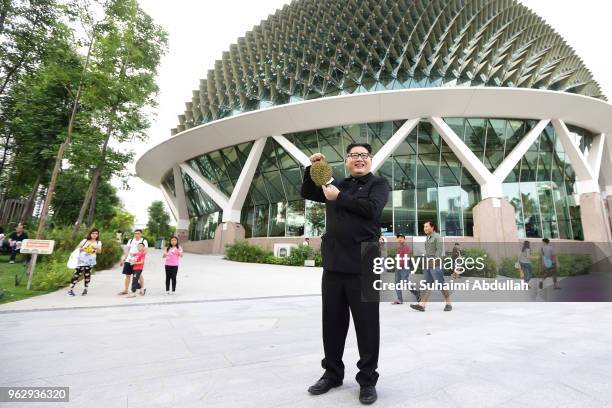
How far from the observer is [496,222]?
18125 millimetres

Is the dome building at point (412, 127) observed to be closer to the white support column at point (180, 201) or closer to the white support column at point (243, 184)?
the white support column at point (243, 184)

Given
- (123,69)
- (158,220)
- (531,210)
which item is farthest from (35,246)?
(158,220)

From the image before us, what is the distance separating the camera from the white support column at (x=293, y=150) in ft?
70.7

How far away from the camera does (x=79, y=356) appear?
323cm

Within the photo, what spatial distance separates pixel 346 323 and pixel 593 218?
26625 mm

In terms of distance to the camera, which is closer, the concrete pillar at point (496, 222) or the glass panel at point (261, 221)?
the concrete pillar at point (496, 222)

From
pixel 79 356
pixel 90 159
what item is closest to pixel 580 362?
pixel 79 356

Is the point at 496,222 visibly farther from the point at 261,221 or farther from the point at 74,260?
the point at 74,260

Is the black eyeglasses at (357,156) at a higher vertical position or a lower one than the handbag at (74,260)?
higher

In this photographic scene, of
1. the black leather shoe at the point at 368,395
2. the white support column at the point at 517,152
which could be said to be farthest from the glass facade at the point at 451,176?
the black leather shoe at the point at 368,395

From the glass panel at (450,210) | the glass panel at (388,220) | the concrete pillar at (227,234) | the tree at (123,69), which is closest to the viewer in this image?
the tree at (123,69)

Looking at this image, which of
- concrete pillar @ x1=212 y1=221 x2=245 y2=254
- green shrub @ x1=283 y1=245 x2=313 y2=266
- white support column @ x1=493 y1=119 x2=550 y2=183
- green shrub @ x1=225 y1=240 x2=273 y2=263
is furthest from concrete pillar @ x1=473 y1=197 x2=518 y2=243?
concrete pillar @ x1=212 y1=221 x2=245 y2=254

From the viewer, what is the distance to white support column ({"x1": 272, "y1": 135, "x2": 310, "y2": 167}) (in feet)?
70.7

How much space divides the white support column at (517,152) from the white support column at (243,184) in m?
16.4
